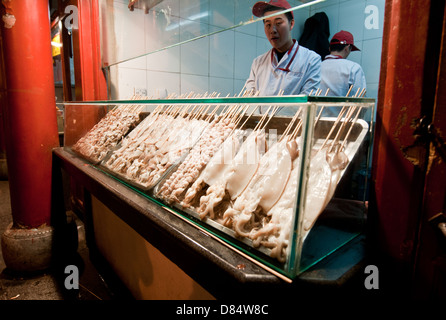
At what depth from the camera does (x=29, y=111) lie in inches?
109

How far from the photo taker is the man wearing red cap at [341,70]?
3877mm

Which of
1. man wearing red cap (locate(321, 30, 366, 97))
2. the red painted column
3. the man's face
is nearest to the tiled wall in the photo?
the man's face

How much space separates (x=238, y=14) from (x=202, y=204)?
1.22 m

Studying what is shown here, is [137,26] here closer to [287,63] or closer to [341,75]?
[287,63]

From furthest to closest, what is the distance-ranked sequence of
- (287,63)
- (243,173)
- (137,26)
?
(137,26) → (287,63) → (243,173)

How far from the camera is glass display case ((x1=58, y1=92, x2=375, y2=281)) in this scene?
95 centimetres

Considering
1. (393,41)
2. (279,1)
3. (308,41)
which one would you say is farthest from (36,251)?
(308,41)

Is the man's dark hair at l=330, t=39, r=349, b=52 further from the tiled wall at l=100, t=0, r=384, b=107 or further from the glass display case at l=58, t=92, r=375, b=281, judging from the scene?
the glass display case at l=58, t=92, r=375, b=281

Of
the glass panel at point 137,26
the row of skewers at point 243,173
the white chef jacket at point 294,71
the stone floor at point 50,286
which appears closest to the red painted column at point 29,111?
the stone floor at point 50,286

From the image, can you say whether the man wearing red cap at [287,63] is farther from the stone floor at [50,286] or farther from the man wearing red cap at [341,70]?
the stone floor at [50,286]

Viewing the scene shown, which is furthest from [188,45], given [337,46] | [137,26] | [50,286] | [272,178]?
[272,178]

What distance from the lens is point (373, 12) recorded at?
518 cm

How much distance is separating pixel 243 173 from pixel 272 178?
0.58 ft

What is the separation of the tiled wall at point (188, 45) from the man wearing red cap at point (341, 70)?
1.27 metres
